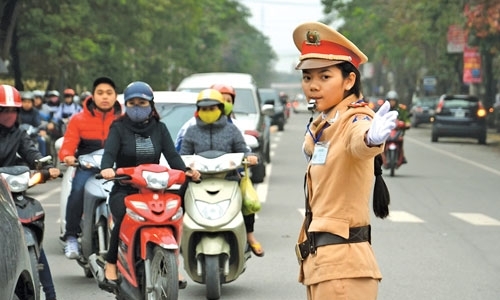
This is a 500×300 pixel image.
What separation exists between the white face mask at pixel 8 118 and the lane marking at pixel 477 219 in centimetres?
858

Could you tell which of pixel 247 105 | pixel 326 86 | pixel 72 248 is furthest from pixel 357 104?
pixel 247 105

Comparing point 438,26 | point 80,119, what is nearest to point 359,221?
point 80,119

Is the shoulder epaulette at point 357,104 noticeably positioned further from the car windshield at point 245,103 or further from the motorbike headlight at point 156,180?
the car windshield at point 245,103

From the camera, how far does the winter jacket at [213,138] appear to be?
1032 centimetres

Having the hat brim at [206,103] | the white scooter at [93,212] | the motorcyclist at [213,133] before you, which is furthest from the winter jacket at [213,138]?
the white scooter at [93,212]

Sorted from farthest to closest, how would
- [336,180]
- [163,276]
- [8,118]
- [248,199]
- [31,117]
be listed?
1. [31,117]
2. [248,199]
3. [8,118]
4. [163,276]
5. [336,180]

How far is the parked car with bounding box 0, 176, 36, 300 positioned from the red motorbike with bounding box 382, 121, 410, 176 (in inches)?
699

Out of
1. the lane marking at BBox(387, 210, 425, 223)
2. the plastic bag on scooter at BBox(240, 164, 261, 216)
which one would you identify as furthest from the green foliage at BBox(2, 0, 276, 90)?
the plastic bag on scooter at BBox(240, 164, 261, 216)

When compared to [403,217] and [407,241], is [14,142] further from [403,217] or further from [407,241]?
[403,217]

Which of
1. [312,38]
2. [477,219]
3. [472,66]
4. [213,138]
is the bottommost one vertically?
[477,219]

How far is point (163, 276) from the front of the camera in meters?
8.16

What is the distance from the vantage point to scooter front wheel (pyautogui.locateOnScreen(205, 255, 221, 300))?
31.3 ft

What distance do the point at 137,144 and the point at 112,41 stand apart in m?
31.1

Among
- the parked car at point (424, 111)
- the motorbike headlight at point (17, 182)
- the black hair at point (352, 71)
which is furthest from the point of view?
the parked car at point (424, 111)
